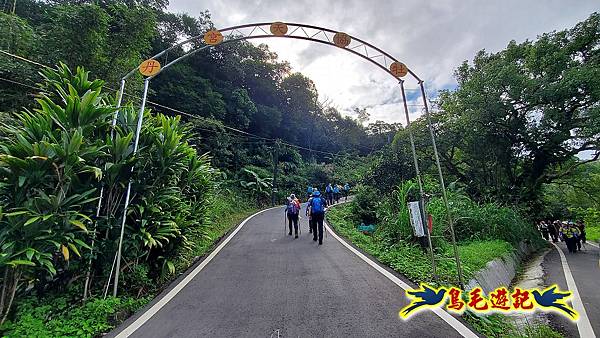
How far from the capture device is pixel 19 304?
11.3 ft

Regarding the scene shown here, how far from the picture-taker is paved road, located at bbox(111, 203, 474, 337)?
335 cm

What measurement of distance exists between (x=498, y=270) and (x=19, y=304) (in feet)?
32.6

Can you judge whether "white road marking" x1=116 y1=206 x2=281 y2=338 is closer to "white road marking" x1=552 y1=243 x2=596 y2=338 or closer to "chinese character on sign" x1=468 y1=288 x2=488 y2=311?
"chinese character on sign" x1=468 y1=288 x2=488 y2=311

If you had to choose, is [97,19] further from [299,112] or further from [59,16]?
[299,112]

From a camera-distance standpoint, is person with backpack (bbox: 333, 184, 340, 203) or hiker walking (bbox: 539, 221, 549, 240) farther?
person with backpack (bbox: 333, 184, 340, 203)

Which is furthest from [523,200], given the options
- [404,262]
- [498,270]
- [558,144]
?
[404,262]

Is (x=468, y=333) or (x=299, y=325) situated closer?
(x=468, y=333)

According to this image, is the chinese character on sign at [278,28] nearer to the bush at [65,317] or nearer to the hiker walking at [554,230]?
the bush at [65,317]

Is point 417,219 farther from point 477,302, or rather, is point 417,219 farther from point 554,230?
point 554,230

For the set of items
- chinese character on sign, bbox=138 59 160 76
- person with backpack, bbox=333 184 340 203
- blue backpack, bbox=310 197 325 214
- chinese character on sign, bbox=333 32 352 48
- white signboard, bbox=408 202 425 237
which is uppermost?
chinese character on sign, bbox=333 32 352 48

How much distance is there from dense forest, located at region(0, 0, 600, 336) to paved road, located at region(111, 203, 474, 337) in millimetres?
768

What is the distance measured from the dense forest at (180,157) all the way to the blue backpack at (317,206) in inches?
73.3

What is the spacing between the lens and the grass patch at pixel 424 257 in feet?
17.7

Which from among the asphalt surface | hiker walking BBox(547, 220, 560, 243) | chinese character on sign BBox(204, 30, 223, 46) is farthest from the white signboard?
hiker walking BBox(547, 220, 560, 243)
